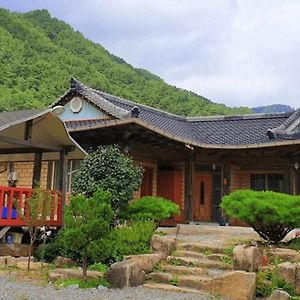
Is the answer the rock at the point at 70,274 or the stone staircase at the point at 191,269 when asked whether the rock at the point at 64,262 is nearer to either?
the rock at the point at 70,274

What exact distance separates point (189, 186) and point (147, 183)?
1429 mm

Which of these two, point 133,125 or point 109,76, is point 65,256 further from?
point 109,76

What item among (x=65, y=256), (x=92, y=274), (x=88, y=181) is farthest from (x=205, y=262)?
(x=88, y=181)

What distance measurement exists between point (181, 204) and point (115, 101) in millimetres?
5283

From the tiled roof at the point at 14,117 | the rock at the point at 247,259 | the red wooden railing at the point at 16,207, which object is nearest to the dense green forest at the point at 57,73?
the tiled roof at the point at 14,117

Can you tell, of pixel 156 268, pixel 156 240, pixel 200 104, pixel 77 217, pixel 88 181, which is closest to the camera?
pixel 77 217

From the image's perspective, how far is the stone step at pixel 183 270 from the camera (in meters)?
8.13

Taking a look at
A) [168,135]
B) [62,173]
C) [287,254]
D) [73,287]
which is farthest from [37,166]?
[287,254]

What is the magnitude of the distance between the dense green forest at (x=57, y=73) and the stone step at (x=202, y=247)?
61.7ft

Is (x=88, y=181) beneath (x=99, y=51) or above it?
beneath

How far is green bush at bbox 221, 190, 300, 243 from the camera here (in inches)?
350

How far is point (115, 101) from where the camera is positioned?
18.8 meters

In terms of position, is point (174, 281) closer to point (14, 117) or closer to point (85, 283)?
point (85, 283)

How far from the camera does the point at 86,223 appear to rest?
7652 mm
